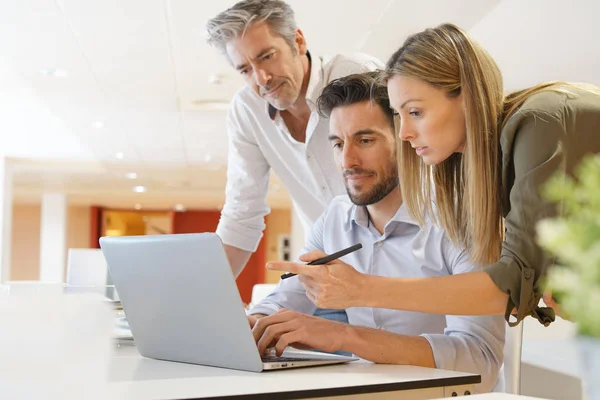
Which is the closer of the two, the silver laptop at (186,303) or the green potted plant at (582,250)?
the green potted plant at (582,250)

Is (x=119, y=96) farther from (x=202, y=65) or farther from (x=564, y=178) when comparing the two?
(x=564, y=178)

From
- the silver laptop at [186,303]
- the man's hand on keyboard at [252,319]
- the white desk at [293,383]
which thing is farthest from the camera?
the man's hand on keyboard at [252,319]

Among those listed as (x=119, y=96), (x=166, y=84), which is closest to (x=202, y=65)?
(x=166, y=84)

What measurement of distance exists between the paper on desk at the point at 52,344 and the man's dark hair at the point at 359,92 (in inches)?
45.7

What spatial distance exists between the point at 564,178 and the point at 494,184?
0.58ft

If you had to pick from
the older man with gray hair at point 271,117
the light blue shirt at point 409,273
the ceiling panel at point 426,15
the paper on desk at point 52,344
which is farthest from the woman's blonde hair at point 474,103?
the ceiling panel at point 426,15

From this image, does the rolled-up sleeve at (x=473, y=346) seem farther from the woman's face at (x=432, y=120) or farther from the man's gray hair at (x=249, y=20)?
the man's gray hair at (x=249, y=20)

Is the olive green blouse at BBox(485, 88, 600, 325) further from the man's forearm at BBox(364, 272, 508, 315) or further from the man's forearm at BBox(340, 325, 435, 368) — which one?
the man's forearm at BBox(340, 325, 435, 368)

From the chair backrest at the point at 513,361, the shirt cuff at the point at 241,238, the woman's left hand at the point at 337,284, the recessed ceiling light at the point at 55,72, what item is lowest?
the chair backrest at the point at 513,361

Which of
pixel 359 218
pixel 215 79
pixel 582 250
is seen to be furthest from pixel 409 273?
pixel 215 79

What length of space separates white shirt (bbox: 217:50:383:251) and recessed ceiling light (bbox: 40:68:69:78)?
3679 millimetres

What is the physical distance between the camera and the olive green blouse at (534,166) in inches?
47.0

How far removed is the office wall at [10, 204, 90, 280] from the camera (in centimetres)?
1959

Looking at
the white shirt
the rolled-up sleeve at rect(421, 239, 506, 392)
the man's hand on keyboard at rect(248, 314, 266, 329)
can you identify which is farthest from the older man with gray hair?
the rolled-up sleeve at rect(421, 239, 506, 392)
